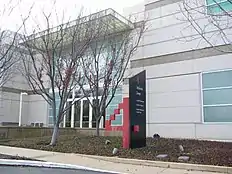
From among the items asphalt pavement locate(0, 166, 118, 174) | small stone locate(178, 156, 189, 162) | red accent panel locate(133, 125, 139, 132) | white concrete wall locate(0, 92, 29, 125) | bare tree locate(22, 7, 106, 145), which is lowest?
small stone locate(178, 156, 189, 162)

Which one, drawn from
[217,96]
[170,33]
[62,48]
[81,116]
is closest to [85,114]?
[81,116]

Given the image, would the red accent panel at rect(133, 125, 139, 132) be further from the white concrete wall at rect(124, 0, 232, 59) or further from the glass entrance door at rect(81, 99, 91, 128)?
the glass entrance door at rect(81, 99, 91, 128)

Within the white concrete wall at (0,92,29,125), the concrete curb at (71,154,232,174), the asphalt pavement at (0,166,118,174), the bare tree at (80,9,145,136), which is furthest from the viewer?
the white concrete wall at (0,92,29,125)

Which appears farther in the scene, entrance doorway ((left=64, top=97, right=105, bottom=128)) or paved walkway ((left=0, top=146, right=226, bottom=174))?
entrance doorway ((left=64, top=97, right=105, bottom=128))

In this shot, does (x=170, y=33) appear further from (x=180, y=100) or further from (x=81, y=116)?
(x=81, y=116)

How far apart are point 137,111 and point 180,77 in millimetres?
6359

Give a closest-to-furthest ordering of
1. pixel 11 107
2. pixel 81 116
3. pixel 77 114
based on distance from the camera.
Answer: pixel 81 116
pixel 77 114
pixel 11 107

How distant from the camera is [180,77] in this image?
1738 cm

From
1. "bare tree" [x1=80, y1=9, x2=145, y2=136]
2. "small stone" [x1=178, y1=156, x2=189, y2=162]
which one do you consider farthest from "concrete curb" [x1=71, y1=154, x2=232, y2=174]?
"bare tree" [x1=80, y1=9, x2=145, y2=136]

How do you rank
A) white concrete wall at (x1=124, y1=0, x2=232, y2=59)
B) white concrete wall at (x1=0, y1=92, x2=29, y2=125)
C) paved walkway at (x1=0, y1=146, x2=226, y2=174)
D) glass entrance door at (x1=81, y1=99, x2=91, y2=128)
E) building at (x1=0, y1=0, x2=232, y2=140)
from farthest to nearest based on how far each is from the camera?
white concrete wall at (x1=0, y1=92, x2=29, y2=125) < glass entrance door at (x1=81, y1=99, x2=91, y2=128) < white concrete wall at (x1=124, y1=0, x2=232, y2=59) < building at (x1=0, y1=0, x2=232, y2=140) < paved walkway at (x1=0, y1=146, x2=226, y2=174)

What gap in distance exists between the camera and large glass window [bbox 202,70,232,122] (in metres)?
15.4

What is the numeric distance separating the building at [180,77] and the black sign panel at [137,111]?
4.26 meters

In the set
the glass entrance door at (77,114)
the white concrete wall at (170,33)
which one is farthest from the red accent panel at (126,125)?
the glass entrance door at (77,114)

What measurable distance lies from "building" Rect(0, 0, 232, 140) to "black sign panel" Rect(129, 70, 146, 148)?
4.26m
